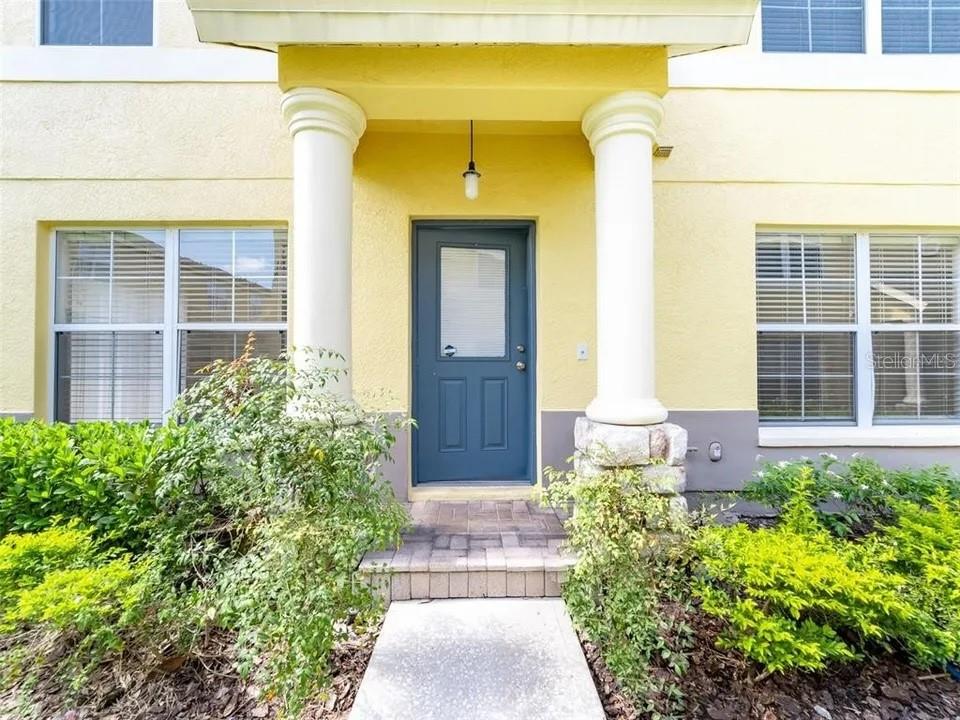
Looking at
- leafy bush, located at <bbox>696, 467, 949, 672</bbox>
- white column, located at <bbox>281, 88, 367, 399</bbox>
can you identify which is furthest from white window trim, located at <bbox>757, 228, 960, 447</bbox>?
white column, located at <bbox>281, 88, 367, 399</bbox>

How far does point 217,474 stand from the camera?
2287 millimetres

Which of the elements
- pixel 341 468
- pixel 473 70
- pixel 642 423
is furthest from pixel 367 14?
pixel 642 423

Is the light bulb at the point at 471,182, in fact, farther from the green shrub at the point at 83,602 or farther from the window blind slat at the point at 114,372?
the green shrub at the point at 83,602

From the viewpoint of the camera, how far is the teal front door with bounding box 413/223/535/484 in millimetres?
4070

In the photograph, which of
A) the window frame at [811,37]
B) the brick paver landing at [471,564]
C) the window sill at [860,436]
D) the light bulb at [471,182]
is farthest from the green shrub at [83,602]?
the window frame at [811,37]

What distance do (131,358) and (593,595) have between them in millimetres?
4006

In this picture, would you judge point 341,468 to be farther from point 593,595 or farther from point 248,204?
point 248,204

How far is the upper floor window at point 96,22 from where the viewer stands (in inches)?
159

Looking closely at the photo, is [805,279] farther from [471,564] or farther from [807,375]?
[471,564]

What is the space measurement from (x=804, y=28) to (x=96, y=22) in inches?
231

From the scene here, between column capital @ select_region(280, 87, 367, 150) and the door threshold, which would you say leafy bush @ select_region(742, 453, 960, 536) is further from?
column capital @ select_region(280, 87, 367, 150)

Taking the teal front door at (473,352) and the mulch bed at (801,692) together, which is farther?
the teal front door at (473,352)

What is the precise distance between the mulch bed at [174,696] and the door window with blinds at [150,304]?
7.68 ft

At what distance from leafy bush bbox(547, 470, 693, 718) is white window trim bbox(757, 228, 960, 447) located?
2.29 meters
